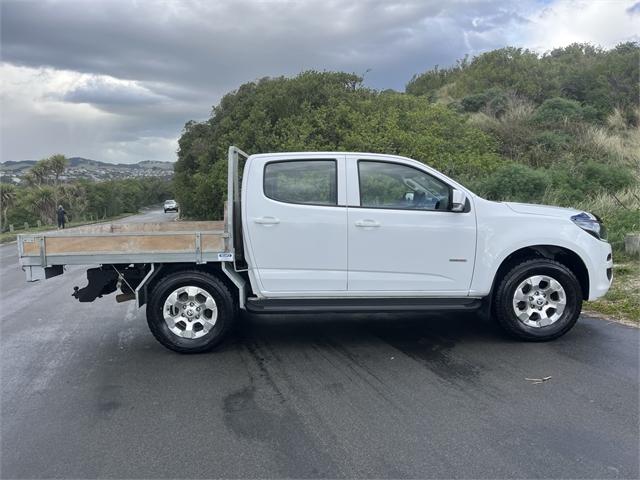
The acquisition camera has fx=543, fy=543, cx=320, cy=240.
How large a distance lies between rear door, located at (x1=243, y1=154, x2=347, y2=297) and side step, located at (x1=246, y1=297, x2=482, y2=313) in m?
0.10

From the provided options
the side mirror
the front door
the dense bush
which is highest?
the dense bush

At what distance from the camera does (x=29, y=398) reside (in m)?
4.62

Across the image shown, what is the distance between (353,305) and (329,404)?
58.2 inches

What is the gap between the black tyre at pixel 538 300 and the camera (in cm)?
566

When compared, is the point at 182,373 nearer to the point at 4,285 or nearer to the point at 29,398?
the point at 29,398

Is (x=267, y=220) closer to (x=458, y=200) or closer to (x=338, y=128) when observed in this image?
(x=458, y=200)

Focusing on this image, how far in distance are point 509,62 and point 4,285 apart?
26.1 metres

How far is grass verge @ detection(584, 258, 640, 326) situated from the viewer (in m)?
6.69

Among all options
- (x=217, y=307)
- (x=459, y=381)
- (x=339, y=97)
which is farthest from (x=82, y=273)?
(x=339, y=97)

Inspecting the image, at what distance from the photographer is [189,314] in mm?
5629

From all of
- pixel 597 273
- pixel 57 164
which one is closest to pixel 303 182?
pixel 597 273

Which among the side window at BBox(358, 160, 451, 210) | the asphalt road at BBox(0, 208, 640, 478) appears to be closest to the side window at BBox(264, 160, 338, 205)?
the side window at BBox(358, 160, 451, 210)

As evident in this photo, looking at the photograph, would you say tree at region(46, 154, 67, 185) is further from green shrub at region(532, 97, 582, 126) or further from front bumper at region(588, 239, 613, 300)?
front bumper at region(588, 239, 613, 300)

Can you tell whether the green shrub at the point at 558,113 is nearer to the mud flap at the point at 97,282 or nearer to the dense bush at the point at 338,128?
the dense bush at the point at 338,128
